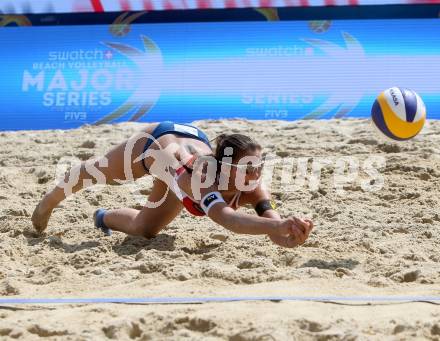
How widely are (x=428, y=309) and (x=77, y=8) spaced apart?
7410mm

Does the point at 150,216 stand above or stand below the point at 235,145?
below

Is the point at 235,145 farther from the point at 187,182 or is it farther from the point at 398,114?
the point at 398,114

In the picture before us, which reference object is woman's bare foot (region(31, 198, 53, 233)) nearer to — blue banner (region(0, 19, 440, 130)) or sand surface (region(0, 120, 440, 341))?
sand surface (region(0, 120, 440, 341))

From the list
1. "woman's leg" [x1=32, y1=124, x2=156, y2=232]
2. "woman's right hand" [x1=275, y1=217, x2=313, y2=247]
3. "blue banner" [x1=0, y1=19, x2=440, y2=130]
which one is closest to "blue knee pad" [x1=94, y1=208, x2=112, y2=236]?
"woman's leg" [x1=32, y1=124, x2=156, y2=232]

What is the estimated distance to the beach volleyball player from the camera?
3.48 m

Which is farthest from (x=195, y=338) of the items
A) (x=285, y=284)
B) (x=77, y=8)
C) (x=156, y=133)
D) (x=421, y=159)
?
(x=77, y=8)

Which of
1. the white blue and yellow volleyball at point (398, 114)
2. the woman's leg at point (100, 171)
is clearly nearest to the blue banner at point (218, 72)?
the white blue and yellow volleyball at point (398, 114)

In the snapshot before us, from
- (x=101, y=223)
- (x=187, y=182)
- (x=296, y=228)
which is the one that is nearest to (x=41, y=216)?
(x=101, y=223)

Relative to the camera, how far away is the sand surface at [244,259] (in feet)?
9.01

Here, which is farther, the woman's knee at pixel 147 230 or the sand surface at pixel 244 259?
the woman's knee at pixel 147 230

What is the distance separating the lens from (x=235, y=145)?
3725 mm

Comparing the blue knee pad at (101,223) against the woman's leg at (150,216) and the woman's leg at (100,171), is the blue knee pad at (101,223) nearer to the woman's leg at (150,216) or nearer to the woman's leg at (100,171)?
the woman's leg at (150,216)

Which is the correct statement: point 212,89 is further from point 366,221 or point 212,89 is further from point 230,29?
point 366,221

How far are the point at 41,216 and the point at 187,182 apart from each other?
1.21 meters
